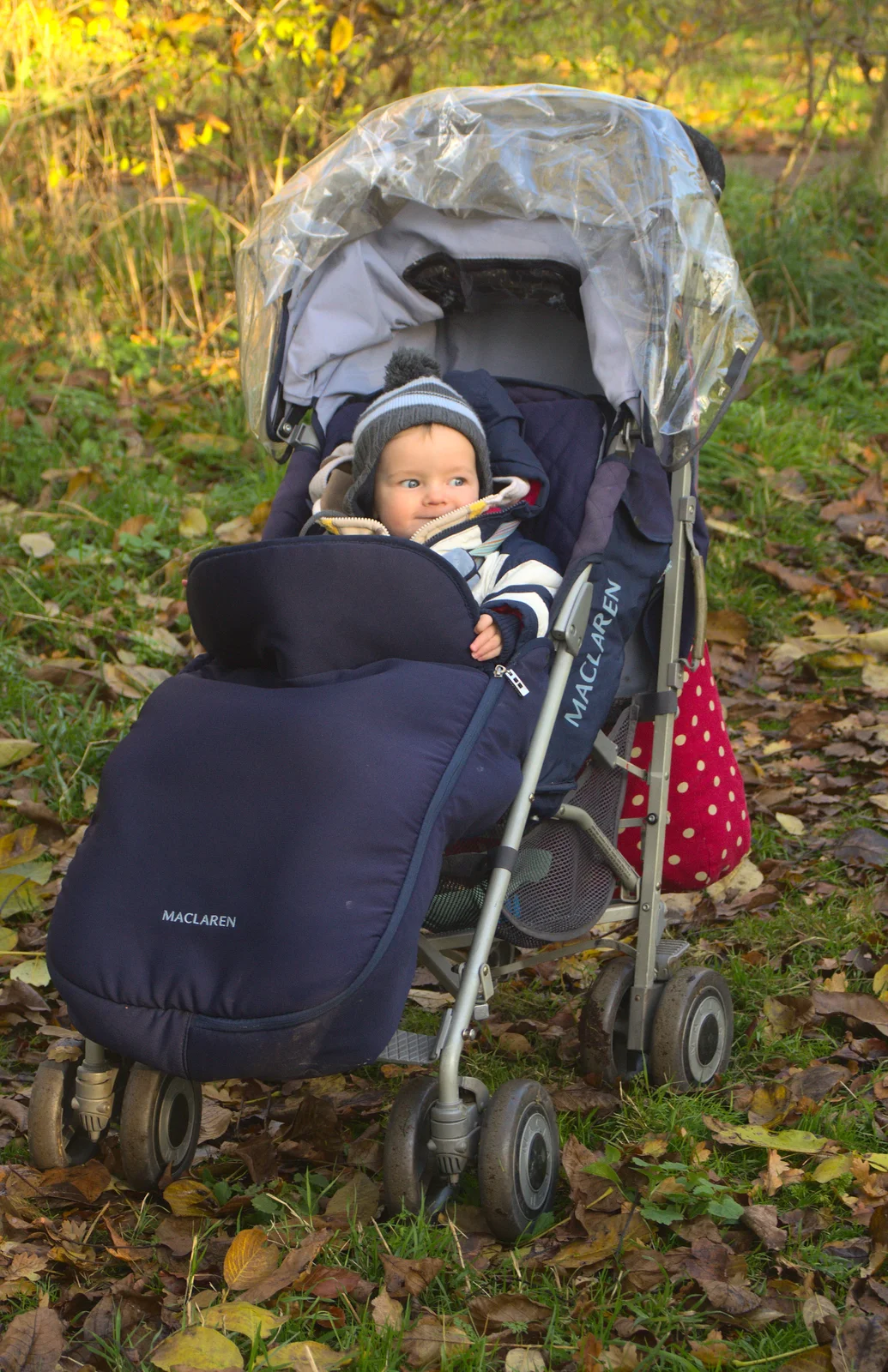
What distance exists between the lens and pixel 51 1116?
269 centimetres

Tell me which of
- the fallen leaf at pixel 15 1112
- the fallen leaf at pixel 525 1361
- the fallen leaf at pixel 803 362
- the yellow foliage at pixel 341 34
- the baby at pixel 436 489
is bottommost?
the fallen leaf at pixel 15 1112

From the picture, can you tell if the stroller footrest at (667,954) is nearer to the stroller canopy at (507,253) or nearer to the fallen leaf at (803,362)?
the stroller canopy at (507,253)

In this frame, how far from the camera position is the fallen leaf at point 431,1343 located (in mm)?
2275

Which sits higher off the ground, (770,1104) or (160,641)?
(160,641)

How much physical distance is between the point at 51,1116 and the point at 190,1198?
310 millimetres

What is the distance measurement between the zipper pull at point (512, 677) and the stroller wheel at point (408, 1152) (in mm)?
775

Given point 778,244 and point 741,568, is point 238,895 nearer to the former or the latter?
point 741,568

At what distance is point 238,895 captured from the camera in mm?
2389

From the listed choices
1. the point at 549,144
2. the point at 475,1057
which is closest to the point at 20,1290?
the point at 475,1057

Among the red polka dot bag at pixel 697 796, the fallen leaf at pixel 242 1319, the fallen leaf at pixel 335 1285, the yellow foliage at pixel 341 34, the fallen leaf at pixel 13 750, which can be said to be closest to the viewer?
the fallen leaf at pixel 242 1319

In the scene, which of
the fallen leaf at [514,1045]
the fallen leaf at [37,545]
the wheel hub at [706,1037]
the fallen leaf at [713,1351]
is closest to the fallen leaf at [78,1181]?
the fallen leaf at [514,1045]

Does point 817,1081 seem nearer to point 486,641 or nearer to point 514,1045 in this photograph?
point 514,1045

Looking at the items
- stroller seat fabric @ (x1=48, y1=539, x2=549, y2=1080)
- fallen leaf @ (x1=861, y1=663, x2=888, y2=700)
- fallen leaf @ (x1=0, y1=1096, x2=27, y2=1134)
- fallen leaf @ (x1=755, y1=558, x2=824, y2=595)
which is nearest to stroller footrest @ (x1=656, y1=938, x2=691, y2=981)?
stroller seat fabric @ (x1=48, y1=539, x2=549, y2=1080)

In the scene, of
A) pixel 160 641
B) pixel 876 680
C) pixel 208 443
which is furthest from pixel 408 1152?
pixel 208 443
